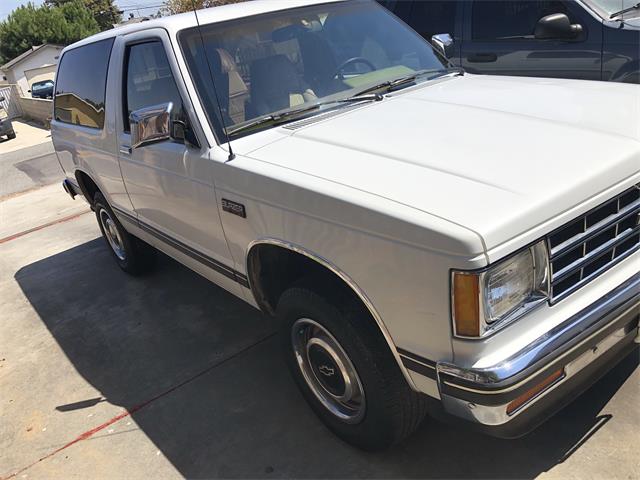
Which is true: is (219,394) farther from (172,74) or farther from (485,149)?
(485,149)

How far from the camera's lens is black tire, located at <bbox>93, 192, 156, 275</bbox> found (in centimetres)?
514

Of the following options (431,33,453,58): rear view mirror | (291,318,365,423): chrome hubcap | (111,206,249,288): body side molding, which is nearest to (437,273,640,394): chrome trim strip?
(291,318,365,423): chrome hubcap

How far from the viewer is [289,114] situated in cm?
309

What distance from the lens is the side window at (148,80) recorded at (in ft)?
10.7

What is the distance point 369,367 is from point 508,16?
14.9ft

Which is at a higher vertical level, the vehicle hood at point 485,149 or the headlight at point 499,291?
the vehicle hood at point 485,149

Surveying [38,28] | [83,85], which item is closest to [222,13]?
[83,85]

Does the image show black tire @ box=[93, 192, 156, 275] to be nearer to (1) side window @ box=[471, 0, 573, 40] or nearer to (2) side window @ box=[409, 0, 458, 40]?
(2) side window @ box=[409, 0, 458, 40]

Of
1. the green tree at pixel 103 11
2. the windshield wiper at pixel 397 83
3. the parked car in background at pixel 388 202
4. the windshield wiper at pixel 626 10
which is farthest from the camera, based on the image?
the green tree at pixel 103 11

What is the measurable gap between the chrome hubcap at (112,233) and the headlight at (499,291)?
13.2 feet

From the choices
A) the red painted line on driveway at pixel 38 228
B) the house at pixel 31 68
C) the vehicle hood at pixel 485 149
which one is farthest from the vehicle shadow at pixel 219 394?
the house at pixel 31 68

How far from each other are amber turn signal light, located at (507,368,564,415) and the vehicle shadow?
27 cm

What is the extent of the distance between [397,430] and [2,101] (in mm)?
29295

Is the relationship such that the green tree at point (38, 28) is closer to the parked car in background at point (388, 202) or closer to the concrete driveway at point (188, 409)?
the concrete driveway at point (188, 409)
